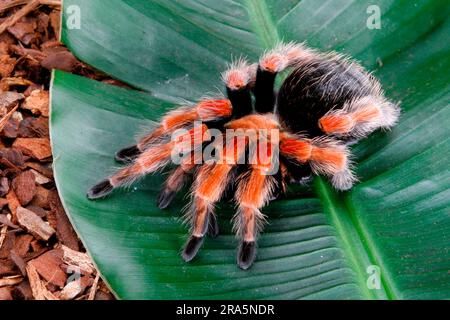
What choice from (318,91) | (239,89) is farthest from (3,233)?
(318,91)

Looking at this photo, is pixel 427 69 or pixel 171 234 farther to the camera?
pixel 427 69

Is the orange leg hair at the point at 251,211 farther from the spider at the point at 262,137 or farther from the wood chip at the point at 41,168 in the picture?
the wood chip at the point at 41,168

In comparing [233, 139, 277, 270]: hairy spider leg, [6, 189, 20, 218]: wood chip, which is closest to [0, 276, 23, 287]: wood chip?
[6, 189, 20, 218]: wood chip

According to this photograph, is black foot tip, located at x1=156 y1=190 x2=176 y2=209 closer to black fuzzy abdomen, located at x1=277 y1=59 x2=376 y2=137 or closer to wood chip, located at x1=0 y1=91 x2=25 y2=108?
→ black fuzzy abdomen, located at x1=277 y1=59 x2=376 y2=137

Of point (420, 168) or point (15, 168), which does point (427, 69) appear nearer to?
point (420, 168)

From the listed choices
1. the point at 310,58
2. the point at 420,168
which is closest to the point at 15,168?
the point at 310,58

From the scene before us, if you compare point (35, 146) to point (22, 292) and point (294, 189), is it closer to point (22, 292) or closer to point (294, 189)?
point (22, 292)
